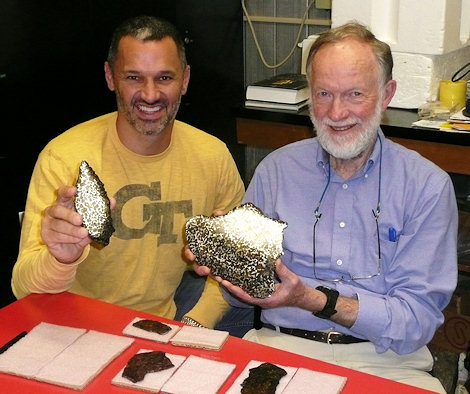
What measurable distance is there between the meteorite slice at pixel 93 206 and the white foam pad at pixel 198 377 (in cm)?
43

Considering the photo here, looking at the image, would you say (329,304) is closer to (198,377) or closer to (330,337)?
(330,337)

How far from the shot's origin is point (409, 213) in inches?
75.5

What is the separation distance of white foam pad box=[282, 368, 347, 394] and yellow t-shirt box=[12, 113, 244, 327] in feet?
2.42

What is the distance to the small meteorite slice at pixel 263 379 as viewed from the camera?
146 cm

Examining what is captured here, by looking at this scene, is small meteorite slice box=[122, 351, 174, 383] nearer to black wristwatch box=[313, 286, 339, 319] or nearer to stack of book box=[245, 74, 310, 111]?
black wristwatch box=[313, 286, 339, 319]

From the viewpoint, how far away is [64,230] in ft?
5.92

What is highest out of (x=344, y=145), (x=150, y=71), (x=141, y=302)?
(x=150, y=71)

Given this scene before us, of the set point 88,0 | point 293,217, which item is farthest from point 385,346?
point 88,0

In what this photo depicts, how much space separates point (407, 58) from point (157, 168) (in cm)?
136

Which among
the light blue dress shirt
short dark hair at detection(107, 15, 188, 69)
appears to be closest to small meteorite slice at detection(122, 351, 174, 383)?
the light blue dress shirt

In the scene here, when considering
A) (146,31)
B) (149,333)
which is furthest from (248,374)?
(146,31)

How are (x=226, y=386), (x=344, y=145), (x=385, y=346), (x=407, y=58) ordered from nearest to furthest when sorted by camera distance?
(x=226, y=386) < (x=385, y=346) < (x=344, y=145) < (x=407, y=58)

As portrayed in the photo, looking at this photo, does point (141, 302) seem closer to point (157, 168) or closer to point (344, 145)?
point (157, 168)

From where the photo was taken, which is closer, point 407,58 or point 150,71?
point 150,71
